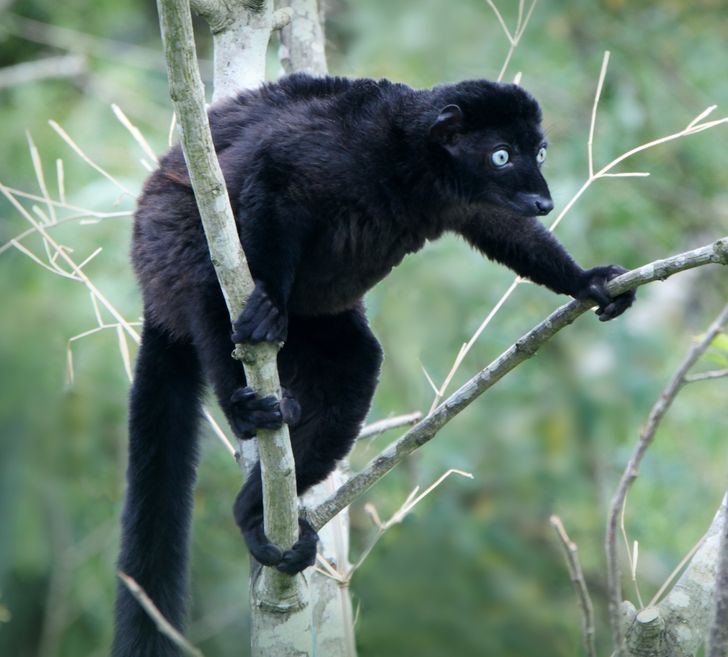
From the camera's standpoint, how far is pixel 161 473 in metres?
4.05

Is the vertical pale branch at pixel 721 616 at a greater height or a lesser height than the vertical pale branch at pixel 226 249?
lesser

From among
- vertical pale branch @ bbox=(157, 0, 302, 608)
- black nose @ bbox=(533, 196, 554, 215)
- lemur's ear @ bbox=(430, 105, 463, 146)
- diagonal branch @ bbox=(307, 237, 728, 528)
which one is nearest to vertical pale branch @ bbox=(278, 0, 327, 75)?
lemur's ear @ bbox=(430, 105, 463, 146)

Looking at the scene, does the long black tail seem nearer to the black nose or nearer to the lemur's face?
the lemur's face

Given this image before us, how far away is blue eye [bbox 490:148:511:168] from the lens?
3848 millimetres

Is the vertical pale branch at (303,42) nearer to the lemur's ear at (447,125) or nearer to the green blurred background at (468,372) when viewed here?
the lemur's ear at (447,125)

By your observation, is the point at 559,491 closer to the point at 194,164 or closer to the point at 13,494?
the point at 13,494

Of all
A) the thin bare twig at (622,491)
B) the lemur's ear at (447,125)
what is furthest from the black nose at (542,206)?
the thin bare twig at (622,491)

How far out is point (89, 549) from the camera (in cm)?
739

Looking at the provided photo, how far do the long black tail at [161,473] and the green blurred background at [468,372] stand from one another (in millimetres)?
1591

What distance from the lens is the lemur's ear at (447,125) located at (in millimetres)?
3803

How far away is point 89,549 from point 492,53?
485cm

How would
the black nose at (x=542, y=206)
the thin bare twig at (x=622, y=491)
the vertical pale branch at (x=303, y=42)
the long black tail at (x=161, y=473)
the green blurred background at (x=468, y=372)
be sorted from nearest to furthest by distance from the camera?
the thin bare twig at (x=622, y=491), the black nose at (x=542, y=206), the long black tail at (x=161, y=473), the vertical pale branch at (x=303, y=42), the green blurred background at (x=468, y=372)

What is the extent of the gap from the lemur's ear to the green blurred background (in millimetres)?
2453

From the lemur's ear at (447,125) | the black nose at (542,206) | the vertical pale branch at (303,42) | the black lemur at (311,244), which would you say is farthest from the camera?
the vertical pale branch at (303,42)
